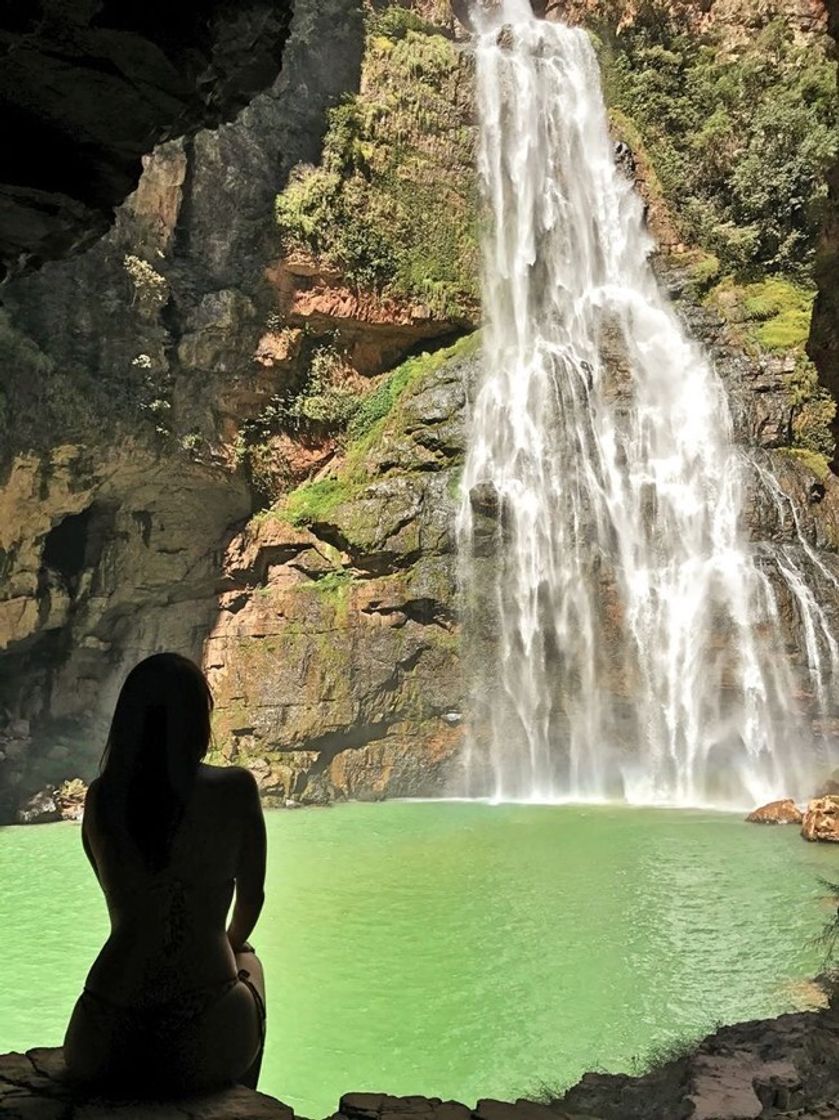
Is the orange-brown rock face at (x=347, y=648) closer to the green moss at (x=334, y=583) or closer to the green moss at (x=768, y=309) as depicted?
the green moss at (x=334, y=583)

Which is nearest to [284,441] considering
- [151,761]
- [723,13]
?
[151,761]

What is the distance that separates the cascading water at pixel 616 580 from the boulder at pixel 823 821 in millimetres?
3870

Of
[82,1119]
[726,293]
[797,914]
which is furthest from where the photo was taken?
[726,293]

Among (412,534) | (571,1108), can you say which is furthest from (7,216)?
(412,534)

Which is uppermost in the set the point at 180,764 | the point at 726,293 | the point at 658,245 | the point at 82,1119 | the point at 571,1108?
the point at 658,245

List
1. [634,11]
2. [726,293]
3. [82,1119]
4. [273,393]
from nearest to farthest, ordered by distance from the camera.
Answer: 1. [82,1119]
2. [273,393]
3. [726,293]
4. [634,11]

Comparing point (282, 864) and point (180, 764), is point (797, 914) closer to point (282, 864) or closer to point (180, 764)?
point (282, 864)

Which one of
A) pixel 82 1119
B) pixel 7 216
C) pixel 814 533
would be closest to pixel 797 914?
pixel 82 1119

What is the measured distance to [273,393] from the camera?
1870cm

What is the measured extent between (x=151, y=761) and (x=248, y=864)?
A: 369 mm

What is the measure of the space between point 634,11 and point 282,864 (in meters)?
24.6

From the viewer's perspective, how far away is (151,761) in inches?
84.0

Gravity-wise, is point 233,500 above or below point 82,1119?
above

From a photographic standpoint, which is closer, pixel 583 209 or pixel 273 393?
pixel 273 393
